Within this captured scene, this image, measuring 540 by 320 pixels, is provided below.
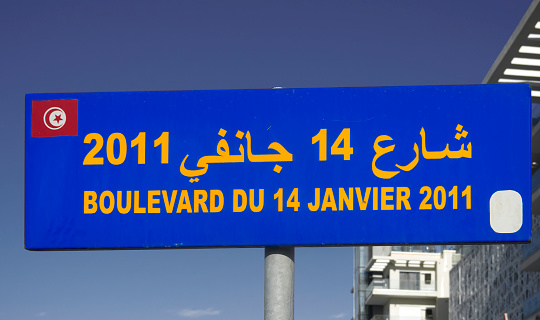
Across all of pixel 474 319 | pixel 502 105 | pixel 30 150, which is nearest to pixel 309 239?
pixel 502 105

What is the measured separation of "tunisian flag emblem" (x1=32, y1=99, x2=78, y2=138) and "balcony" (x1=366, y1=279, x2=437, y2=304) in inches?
3452

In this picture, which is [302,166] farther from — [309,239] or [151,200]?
[151,200]

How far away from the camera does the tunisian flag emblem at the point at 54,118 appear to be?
875 centimetres

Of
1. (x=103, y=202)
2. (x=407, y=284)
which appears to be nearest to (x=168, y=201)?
(x=103, y=202)

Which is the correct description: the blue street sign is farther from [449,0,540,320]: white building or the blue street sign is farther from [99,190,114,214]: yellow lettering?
[449,0,540,320]: white building

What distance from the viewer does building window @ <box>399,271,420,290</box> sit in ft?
322

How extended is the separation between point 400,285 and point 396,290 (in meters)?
1.63

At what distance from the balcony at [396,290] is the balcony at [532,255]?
43600 millimetres

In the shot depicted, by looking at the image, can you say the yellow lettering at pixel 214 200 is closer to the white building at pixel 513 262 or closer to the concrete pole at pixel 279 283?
the concrete pole at pixel 279 283

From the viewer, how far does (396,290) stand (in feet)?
316

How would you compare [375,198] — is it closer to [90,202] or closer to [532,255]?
[90,202]

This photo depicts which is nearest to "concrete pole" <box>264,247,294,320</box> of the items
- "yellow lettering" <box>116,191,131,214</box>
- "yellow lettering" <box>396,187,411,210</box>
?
"yellow lettering" <box>396,187,411,210</box>

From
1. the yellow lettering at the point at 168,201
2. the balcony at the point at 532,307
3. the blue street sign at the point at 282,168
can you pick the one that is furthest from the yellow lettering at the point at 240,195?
the balcony at the point at 532,307

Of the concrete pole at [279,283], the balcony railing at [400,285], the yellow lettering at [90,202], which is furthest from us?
the balcony railing at [400,285]
